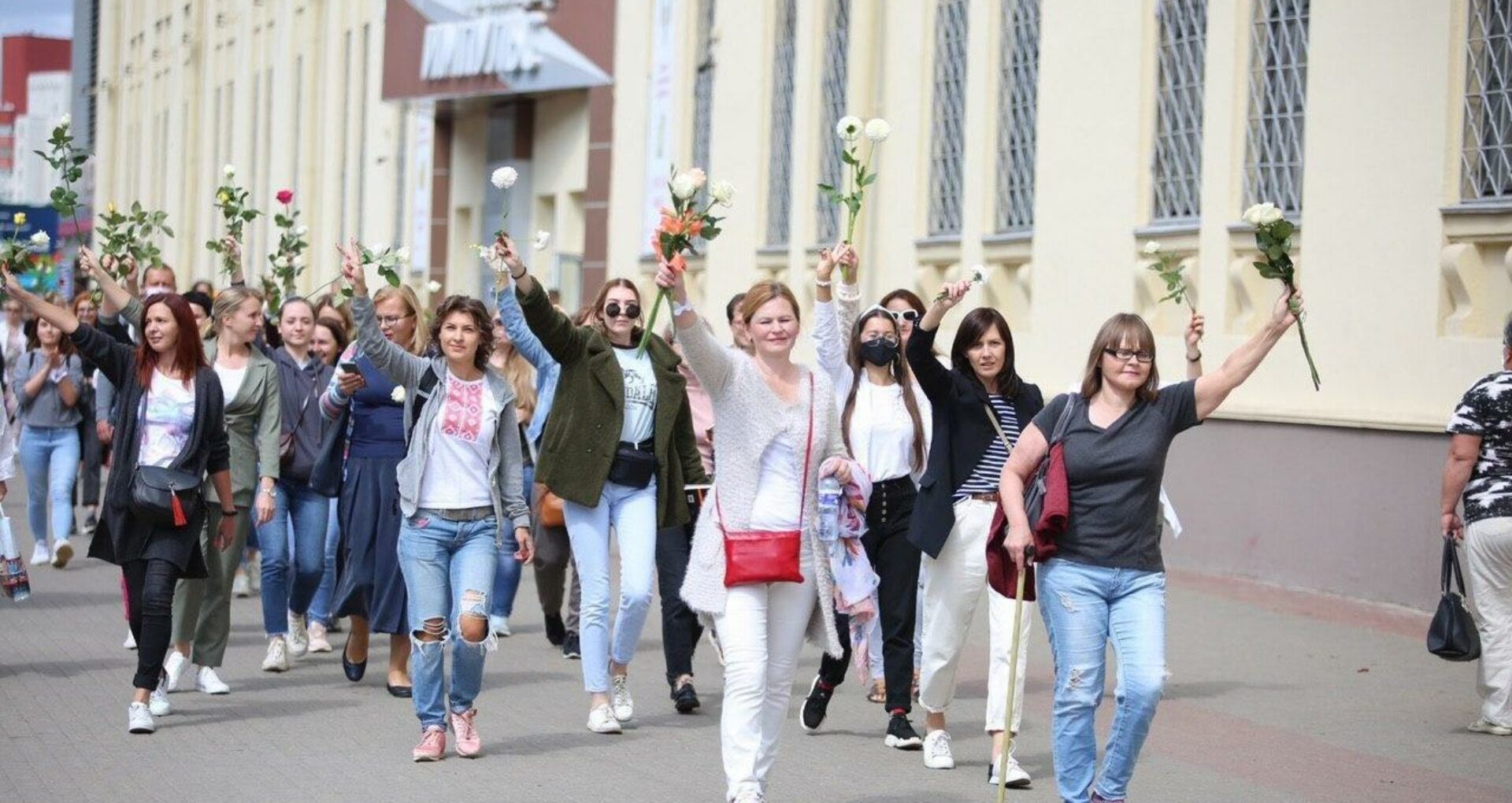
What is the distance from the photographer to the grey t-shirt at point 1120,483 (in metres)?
7.23

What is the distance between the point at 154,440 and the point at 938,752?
11.4ft

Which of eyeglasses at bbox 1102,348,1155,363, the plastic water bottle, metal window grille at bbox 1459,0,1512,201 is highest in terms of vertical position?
metal window grille at bbox 1459,0,1512,201

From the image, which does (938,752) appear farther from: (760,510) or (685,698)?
(760,510)

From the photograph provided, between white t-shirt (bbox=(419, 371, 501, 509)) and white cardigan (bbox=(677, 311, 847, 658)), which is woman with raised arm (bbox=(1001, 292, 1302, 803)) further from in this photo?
white t-shirt (bbox=(419, 371, 501, 509))

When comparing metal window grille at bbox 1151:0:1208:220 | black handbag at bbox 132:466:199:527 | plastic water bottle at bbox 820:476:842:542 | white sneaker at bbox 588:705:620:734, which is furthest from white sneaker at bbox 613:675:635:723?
metal window grille at bbox 1151:0:1208:220

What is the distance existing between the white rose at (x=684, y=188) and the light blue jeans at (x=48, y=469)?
10430 millimetres

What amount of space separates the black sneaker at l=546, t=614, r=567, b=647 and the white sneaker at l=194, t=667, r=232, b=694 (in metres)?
2.38

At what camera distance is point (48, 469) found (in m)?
17.3

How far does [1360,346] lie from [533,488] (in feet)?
17.8

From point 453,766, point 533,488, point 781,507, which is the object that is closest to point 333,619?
point 533,488

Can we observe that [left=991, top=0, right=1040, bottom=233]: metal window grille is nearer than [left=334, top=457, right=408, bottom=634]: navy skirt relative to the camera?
No

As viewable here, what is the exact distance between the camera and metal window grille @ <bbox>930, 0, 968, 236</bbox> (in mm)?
20297

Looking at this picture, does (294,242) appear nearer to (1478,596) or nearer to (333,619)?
(333,619)

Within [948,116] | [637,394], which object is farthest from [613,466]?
[948,116]
